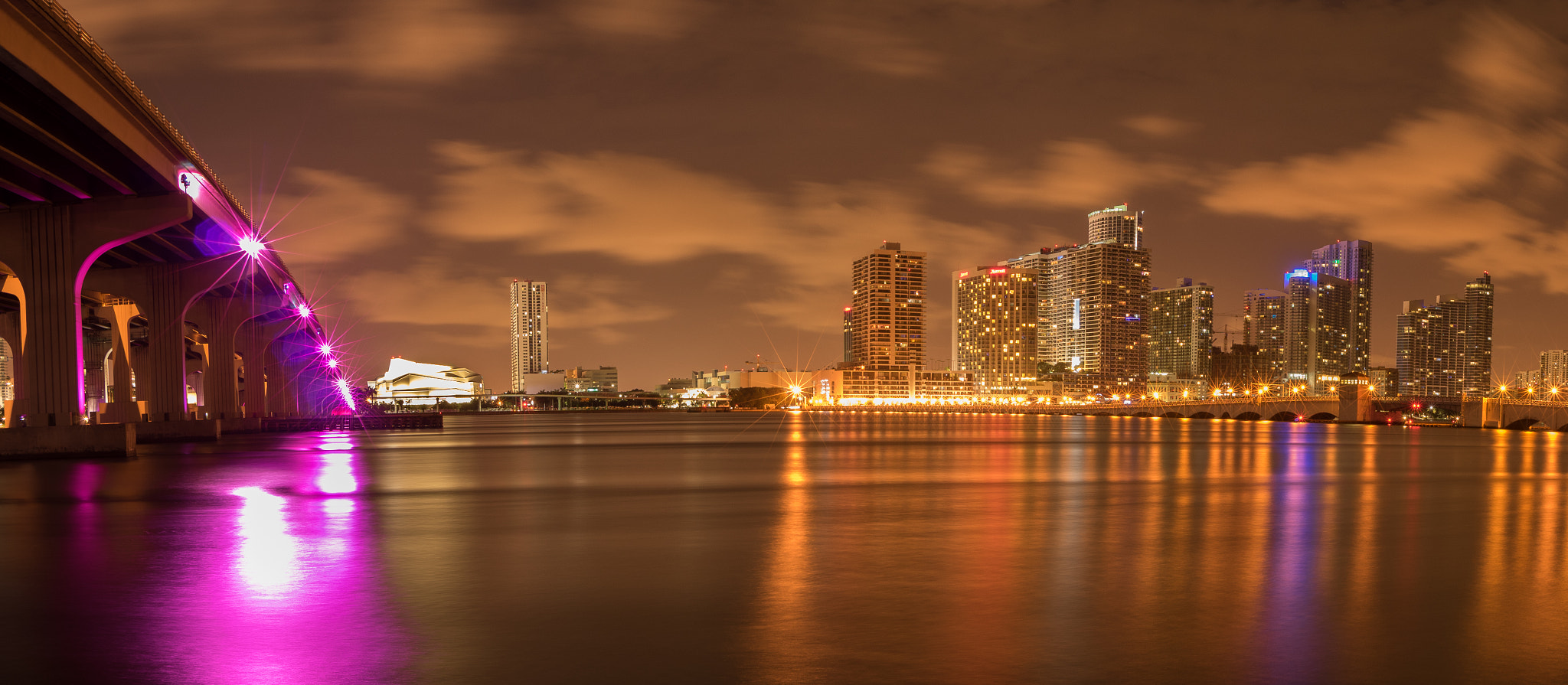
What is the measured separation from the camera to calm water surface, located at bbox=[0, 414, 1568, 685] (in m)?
8.74

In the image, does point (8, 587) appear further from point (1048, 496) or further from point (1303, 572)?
point (1048, 496)

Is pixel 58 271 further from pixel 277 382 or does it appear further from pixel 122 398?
pixel 277 382

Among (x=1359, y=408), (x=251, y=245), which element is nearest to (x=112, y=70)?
(x=251, y=245)

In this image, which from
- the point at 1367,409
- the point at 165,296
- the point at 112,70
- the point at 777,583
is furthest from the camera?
the point at 1367,409

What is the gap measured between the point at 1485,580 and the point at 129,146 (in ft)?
123

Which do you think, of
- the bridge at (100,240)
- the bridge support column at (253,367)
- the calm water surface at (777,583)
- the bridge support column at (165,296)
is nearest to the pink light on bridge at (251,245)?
the bridge at (100,240)

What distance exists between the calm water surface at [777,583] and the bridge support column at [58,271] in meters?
8.39

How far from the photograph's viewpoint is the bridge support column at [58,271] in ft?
122

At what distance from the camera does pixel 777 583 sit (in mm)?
12836

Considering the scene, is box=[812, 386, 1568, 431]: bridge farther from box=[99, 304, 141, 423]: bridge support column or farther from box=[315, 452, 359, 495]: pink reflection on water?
box=[99, 304, 141, 423]: bridge support column

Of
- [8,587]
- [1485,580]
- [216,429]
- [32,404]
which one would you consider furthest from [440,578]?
[216,429]

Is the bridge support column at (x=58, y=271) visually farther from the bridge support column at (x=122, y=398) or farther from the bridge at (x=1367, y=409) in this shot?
the bridge at (x=1367, y=409)

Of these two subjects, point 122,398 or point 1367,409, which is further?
point 1367,409

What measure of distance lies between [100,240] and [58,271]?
71.9 inches
